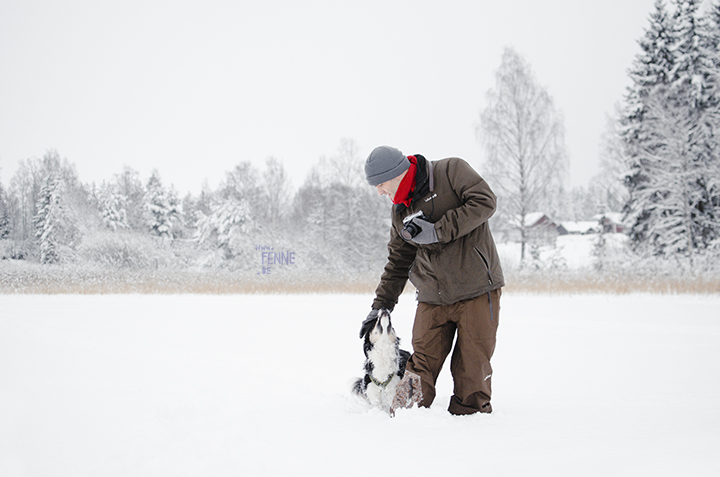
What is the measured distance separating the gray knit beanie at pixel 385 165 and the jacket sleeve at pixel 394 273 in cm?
47

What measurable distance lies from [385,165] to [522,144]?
54.5 feet

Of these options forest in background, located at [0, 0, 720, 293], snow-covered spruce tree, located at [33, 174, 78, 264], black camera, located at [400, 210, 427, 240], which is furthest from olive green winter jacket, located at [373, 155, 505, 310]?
snow-covered spruce tree, located at [33, 174, 78, 264]

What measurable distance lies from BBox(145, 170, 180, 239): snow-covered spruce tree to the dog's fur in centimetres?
3352

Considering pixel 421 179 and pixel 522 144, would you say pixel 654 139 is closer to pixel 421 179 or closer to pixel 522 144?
pixel 522 144

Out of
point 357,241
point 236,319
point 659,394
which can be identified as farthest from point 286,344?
point 357,241

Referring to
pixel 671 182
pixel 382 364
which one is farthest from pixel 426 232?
pixel 671 182

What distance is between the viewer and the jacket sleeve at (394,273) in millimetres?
2957

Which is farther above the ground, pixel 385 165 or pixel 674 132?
pixel 674 132

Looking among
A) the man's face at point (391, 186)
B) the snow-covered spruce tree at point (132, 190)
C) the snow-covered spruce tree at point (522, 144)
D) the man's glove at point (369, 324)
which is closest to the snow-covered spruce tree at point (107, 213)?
the snow-covered spruce tree at point (132, 190)

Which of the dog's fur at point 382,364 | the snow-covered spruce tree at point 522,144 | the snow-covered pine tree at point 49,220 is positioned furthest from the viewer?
the snow-covered spruce tree at point 522,144

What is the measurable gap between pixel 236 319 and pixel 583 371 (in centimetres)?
588

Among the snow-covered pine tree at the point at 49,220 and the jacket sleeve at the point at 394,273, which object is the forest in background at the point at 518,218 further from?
the jacket sleeve at the point at 394,273

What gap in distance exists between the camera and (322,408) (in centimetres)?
272

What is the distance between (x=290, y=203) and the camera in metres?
31.1
